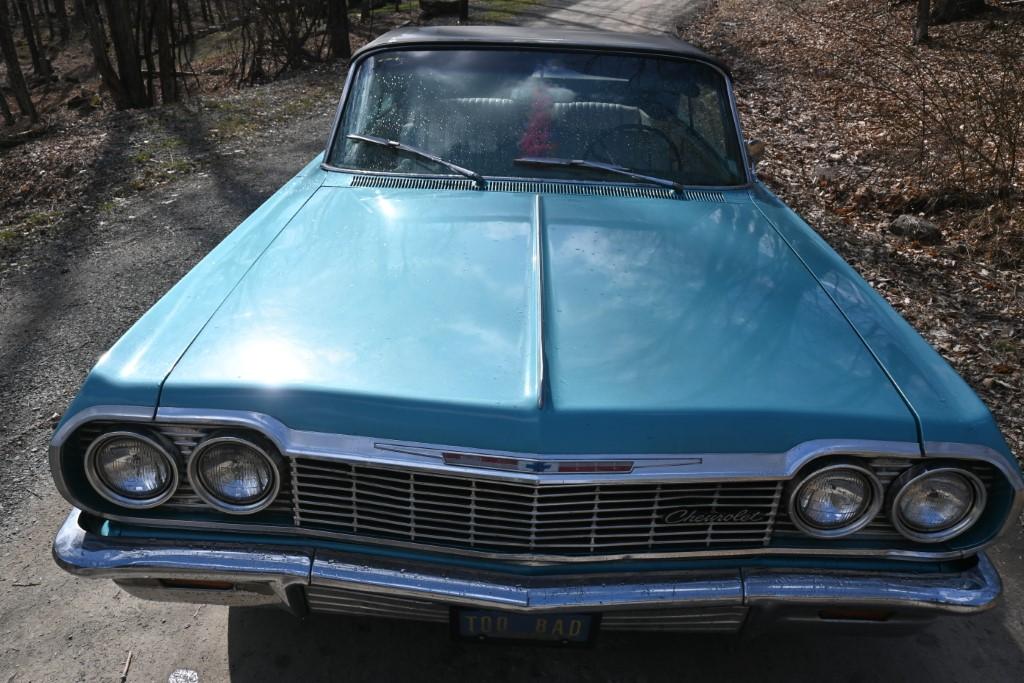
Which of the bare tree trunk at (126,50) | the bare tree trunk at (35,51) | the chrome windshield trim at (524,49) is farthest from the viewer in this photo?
the bare tree trunk at (35,51)

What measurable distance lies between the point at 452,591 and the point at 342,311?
2.64 feet

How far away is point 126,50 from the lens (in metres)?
10.1

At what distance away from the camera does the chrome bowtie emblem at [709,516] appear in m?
1.86

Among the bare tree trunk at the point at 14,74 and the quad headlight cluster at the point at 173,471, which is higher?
the quad headlight cluster at the point at 173,471

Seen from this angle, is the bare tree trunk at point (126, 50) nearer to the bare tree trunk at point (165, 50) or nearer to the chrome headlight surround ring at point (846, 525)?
the bare tree trunk at point (165, 50)

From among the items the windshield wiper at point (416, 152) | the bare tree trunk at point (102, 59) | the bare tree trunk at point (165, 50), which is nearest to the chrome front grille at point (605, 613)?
the windshield wiper at point (416, 152)

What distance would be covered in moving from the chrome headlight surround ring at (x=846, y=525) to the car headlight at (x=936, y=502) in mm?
48

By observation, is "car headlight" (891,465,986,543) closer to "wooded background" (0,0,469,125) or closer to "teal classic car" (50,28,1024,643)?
"teal classic car" (50,28,1024,643)

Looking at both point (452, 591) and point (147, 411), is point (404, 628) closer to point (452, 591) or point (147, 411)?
point (452, 591)

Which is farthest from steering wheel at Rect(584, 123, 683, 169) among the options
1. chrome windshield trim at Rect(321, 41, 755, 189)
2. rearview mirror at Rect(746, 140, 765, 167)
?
rearview mirror at Rect(746, 140, 765, 167)

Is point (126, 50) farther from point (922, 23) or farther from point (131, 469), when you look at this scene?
point (922, 23)

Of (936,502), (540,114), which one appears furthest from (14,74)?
(936,502)

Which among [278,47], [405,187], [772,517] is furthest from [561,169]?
[278,47]

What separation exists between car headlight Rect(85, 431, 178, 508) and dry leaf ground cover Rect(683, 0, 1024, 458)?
3445 mm
